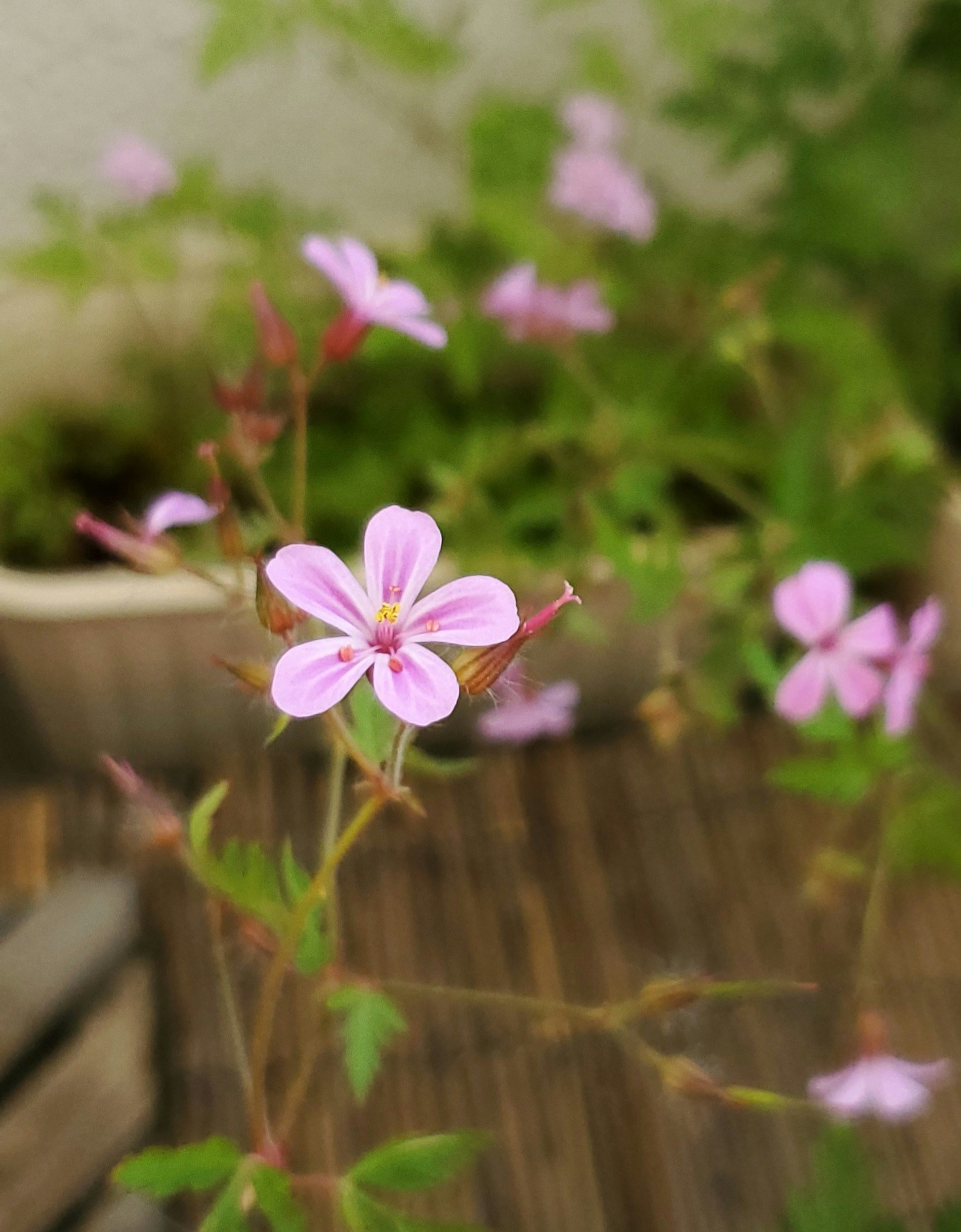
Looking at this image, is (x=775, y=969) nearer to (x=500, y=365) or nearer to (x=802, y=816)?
(x=802, y=816)

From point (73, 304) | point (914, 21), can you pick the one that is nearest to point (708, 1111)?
point (73, 304)

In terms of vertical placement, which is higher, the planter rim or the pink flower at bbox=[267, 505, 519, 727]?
the planter rim

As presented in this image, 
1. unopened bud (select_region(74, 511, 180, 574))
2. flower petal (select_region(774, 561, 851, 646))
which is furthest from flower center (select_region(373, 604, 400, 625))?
flower petal (select_region(774, 561, 851, 646))

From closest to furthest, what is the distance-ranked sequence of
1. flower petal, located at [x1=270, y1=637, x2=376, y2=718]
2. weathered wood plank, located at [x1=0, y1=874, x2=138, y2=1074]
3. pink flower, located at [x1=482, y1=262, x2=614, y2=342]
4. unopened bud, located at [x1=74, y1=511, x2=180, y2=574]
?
flower petal, located at [x1=270, y1=637, x2=376, y2=718]
unopened bud, located at [x1=74, y1=511, x2=180, y2=574]
weathered wood plank, located at [x1=0, y1=874, x2=138, y2=1074]
pink flower, located at [x1=482, y1=262, x2=614, y2=342]

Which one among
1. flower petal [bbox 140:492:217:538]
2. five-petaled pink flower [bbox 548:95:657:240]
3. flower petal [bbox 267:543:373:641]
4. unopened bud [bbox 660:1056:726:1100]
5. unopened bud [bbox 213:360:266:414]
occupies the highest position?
five-petaled pink flower [bbox 548:95:657:240]

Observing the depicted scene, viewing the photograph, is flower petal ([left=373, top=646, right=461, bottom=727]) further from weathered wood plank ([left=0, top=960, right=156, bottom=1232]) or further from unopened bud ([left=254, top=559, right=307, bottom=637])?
weathered wood plank ([left=0, top=960, right=156, bottom=1232])

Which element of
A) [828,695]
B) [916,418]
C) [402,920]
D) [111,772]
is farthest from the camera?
[916,418]

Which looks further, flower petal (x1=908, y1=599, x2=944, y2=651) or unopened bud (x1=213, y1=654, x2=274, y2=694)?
flower petal (x1=908, y1=599, x2=944, y2=651)

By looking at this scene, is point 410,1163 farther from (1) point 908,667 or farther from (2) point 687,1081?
(1) point 908,667
